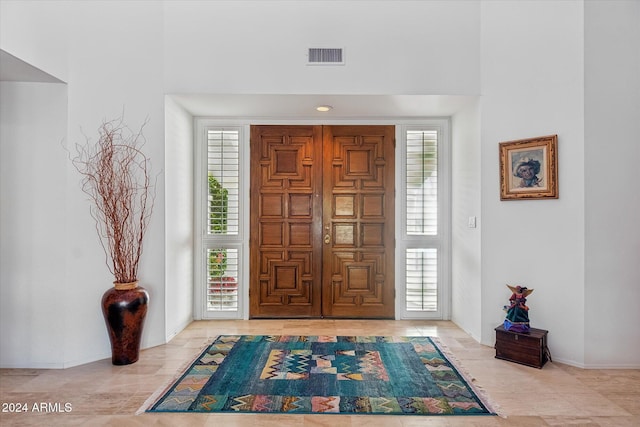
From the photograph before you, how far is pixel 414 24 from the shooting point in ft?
13.0

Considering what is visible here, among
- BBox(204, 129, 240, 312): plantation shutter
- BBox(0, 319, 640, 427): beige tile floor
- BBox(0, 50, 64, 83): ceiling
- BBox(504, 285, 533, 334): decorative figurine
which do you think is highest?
BBox(0, 50, 64, 83): ceiling

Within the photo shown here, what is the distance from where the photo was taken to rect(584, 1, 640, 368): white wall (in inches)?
132

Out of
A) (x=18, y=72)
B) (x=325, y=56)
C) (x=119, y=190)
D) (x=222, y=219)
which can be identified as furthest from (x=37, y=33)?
(x=222, y=219)

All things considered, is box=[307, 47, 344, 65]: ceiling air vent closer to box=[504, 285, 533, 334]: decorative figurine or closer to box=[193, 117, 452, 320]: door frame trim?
box=[193, 117, 452, 320]: door frame trim

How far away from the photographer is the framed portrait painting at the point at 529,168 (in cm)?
352

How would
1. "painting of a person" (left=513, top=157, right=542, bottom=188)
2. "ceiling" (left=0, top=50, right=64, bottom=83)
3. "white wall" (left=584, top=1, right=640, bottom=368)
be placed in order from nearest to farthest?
"ceiling" (left=0, top=50, right=64, bottom=83) < "white wall" (left=584, top=1, right=640, bottom=368) < "painting of a person" (left=513, top=157, right=542, bottom=188)

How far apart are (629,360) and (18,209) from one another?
5298 millimetres

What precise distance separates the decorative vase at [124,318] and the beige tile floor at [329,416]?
0.12 m

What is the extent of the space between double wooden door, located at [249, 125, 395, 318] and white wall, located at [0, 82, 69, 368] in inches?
79.6

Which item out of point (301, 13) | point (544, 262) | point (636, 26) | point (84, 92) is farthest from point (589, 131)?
point (84, 92)

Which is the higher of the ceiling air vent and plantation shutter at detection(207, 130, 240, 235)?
the ceiling air vent

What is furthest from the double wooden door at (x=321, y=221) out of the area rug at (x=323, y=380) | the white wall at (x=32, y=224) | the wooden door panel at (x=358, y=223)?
the white wall at (x=32, y=224)

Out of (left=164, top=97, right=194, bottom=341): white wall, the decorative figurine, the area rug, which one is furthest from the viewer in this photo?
(left=164, top=97, right=194, bottom=341): white wall

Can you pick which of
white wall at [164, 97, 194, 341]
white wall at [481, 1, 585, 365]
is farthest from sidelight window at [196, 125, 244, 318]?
white wall at [481, 1, 585, 365]
